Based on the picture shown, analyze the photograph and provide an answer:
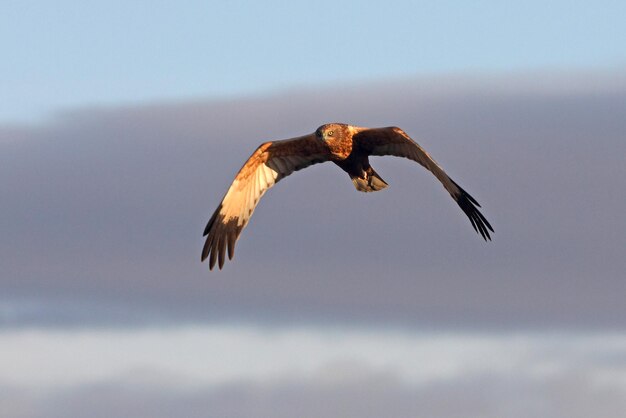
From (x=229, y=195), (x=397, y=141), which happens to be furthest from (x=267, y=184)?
(x=397, y=141)

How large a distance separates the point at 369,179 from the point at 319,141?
1328 millimetres

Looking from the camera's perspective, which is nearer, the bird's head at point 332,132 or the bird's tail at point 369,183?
the bird's head at point 332,132

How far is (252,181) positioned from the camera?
81.4 feet

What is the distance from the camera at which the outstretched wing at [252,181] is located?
24.2 metres

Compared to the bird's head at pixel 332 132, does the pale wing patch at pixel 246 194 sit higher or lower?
lower

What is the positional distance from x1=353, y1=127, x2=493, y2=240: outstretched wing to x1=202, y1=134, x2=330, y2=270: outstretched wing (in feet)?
3.16

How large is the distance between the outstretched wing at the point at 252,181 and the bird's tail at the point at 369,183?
82 centimetres

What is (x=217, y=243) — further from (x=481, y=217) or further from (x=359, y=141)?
(x=481, y=217)

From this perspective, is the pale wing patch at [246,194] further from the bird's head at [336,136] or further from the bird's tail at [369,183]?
the bird's tail at [369,183]

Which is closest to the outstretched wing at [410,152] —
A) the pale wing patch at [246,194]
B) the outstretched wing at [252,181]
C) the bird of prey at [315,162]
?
the bird of prey at [315,162]

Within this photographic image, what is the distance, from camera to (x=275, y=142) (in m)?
24.5

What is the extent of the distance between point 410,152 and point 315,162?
2.36 m

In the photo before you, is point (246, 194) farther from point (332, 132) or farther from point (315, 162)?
point (332, 132)

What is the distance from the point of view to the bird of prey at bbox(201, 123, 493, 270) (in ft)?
76.3
